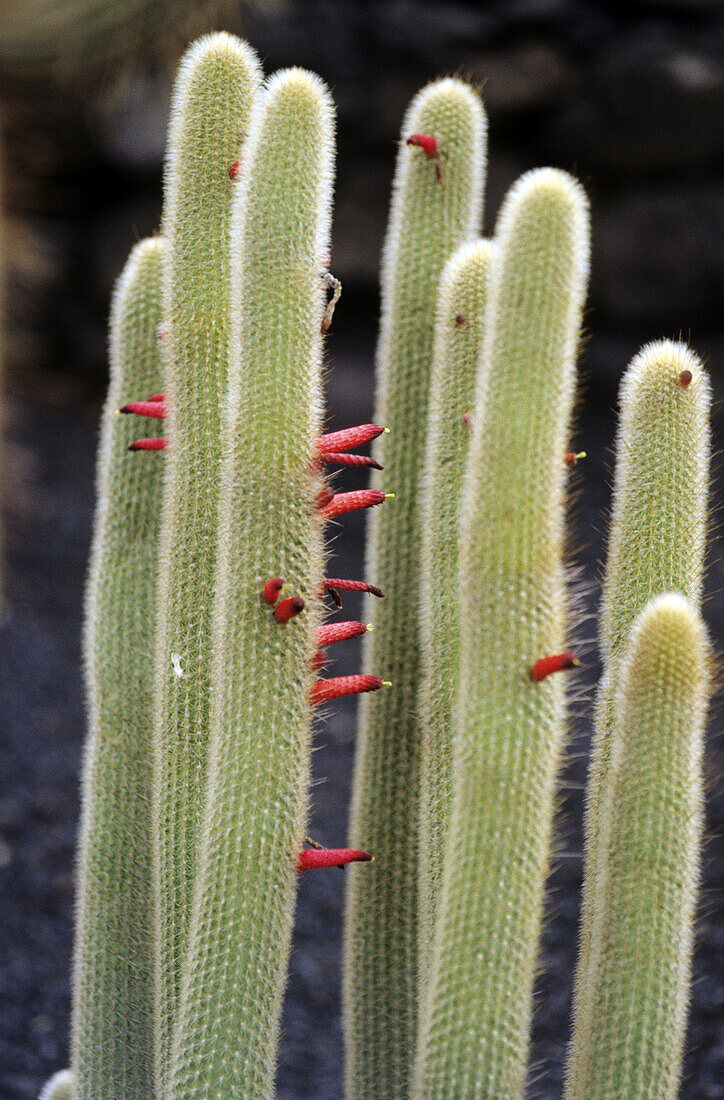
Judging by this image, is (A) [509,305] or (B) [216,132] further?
(B) [216,132]

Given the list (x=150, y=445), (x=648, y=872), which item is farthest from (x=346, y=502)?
(x=648, y=872)

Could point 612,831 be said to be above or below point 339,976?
above

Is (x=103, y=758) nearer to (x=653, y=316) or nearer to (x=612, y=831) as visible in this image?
(x=612, y=831)

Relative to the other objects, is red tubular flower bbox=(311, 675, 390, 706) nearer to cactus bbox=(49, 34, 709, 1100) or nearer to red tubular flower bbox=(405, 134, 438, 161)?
cactus bbox=(49, 34, 709, 1100)

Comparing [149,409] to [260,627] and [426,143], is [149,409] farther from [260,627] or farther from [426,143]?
[426,143]

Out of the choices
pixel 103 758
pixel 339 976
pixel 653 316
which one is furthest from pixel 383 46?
pixel 103 758

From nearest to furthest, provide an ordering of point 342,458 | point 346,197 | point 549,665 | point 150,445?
point 549,665 → point 342,458 → point 150,445 → point 346,197

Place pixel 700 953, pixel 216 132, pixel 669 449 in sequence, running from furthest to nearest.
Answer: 1. pixel 700 953
2. pixel 216 132
3. pixel 669 449

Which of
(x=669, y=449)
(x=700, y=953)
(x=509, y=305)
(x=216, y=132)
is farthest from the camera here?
(x=700, y=953)

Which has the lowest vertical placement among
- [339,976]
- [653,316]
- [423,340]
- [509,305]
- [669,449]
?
[339,976]
